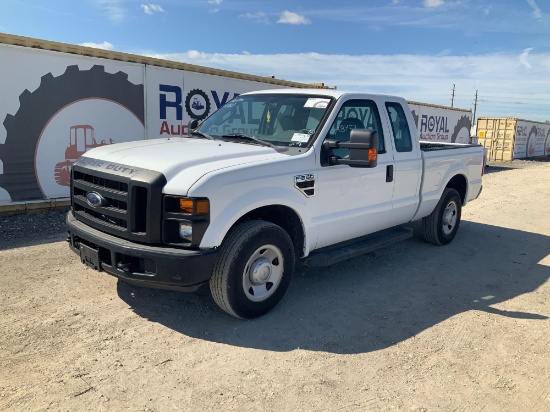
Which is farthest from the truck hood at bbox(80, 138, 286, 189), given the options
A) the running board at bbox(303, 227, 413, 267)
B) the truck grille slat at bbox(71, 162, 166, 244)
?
the running board at bbox(303, 227, 413, 267)

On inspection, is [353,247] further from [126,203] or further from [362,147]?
[126,203]

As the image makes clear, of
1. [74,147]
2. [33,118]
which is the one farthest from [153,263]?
[74,147]

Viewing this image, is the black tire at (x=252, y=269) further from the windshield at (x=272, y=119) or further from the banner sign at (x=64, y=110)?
the banner sign at (x=64, y=110)

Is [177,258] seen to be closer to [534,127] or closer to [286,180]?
[286,180]

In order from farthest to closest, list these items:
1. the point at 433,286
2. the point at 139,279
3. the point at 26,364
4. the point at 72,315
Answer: the point at 433,286 → the point at 72,315 → the point at 139,279 → the point at 26,364

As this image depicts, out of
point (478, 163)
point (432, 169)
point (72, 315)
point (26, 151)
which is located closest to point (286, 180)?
point (72, 315)

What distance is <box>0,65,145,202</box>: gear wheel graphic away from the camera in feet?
24.2

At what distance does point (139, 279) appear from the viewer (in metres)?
3.44

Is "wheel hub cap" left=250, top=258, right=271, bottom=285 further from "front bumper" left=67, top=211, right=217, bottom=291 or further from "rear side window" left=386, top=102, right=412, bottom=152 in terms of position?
"rear side window" left=386, top=102, right=412, bottom=152

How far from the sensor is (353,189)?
15.1 feet

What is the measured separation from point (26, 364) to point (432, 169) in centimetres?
502

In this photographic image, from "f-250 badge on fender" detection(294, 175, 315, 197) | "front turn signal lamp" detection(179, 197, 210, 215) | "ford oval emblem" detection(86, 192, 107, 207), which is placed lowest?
"ford oval emblem" detection(86, 192, 107, 207)

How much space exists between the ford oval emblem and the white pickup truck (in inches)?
0.5

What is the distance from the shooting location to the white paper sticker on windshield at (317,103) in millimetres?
4531
